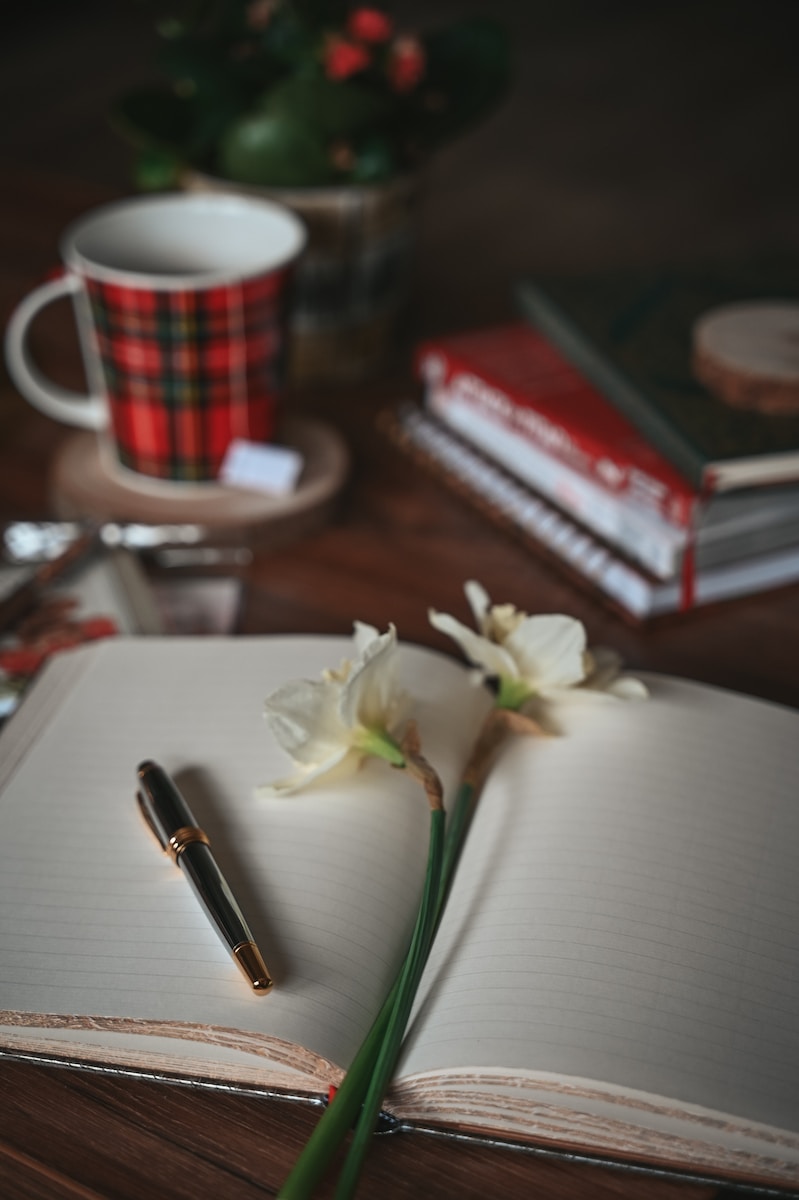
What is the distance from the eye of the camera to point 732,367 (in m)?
0.77

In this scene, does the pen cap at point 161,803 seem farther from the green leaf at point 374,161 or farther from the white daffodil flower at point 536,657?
the green leaf at point 374,161

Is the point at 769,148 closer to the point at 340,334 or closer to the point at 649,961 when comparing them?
the point at 340,334

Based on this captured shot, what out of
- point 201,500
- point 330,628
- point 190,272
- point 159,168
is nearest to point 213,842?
point 330,628

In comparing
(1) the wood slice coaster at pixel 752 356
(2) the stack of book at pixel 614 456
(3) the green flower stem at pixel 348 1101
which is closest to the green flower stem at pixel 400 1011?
(3) the green flower stem at pixel 348 1101

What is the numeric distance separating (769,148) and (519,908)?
8.67ft

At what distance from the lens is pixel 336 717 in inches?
20.6

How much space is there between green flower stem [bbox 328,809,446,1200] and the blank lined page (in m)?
0.01

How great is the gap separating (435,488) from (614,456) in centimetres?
17

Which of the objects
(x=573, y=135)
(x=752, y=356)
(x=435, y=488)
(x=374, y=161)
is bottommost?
(x=573, y=135)

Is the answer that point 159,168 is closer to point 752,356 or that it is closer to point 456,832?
point 752,356

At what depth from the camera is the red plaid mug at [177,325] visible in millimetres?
738

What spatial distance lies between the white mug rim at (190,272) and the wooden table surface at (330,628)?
0.57 feet

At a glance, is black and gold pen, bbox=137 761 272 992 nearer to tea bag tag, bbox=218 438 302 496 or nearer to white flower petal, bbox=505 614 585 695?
white flower petal, bbox=505 614 585 695

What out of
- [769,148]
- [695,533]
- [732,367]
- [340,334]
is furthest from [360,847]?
[769,148]
